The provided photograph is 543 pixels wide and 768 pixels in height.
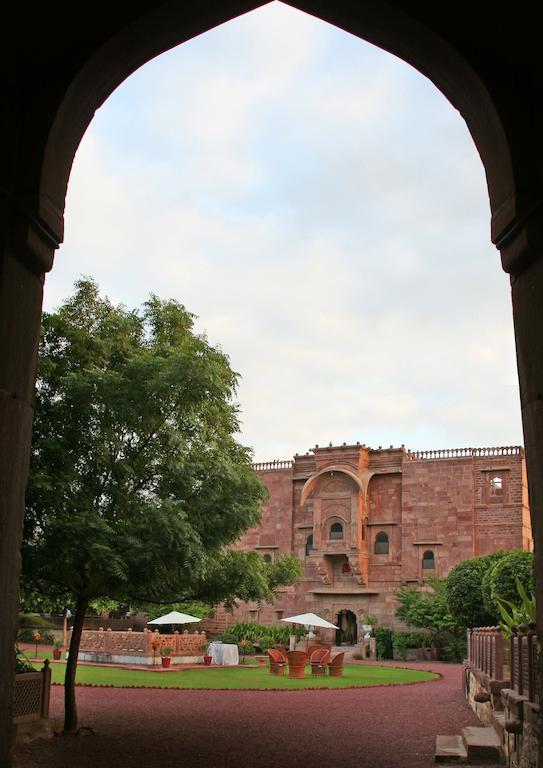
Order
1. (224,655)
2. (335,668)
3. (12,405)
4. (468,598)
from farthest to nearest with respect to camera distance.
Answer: (224,655) < (468,598) < (335,668) < (12,405)

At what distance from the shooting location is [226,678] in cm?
2309

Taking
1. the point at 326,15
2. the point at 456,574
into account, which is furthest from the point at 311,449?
the point at 326,15

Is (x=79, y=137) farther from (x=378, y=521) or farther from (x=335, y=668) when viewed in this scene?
(x=378, y=521)

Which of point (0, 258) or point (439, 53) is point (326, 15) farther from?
point (0, 258)

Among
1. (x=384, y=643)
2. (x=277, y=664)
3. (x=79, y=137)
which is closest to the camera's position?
(x=79, y=137)

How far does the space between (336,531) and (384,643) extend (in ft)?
21.3

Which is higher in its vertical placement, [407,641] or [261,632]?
[261,632]

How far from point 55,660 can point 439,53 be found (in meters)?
25.4

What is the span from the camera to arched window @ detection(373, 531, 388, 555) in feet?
134

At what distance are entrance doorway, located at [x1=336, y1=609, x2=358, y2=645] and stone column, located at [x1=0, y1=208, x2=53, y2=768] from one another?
124ft

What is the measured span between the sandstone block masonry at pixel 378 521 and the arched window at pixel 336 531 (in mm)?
48

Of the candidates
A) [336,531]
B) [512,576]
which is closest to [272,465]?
[336,531]

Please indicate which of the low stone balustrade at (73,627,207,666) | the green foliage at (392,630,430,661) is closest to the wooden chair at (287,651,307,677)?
the low stone balustrade at (73,627,207,666)

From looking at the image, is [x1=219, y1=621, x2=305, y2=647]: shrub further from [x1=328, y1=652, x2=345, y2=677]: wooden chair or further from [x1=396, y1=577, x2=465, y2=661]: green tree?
[x1=328, y1=652, x2=345, y2=677]: wooden chair
